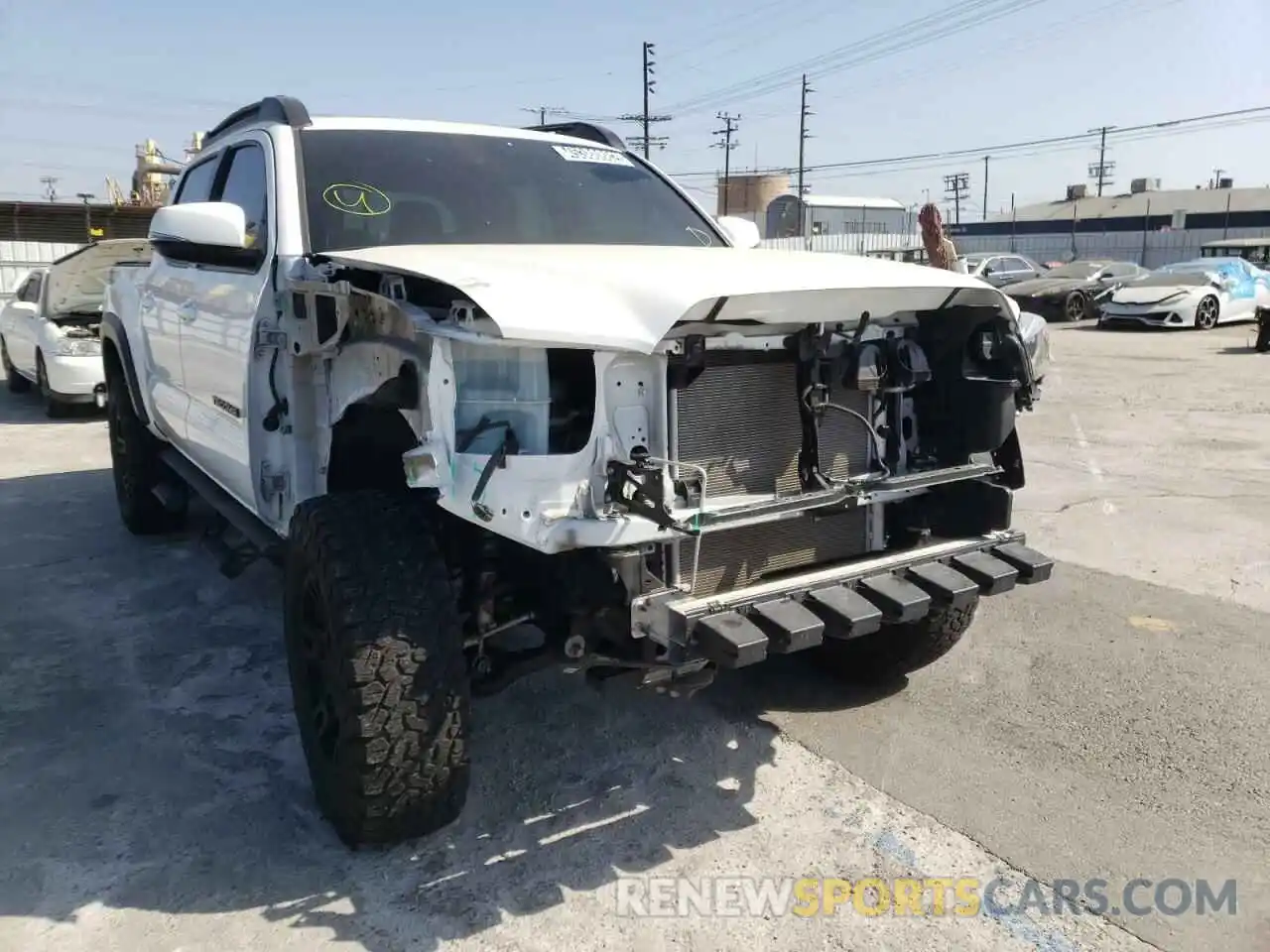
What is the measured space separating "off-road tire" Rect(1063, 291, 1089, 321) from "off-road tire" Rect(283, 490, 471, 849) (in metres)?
21.7

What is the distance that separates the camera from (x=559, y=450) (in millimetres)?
2633

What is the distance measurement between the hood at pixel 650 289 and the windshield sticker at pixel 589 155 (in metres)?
1.21

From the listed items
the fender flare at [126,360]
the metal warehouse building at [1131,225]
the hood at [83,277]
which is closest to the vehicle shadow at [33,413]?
the hood at [83,277]

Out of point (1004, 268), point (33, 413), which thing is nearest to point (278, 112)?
point (33, 413)

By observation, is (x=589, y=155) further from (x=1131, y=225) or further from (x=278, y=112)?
(x=1131, y=225)

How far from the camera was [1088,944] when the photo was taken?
8.45ft

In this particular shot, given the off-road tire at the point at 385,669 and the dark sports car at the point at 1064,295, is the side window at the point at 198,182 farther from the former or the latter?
the dark sports car at the point at 1064,295

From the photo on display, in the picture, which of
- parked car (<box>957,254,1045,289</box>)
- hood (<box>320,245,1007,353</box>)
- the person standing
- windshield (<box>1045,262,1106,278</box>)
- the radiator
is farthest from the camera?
windshield (<box>1045,262,1106,278</box>)

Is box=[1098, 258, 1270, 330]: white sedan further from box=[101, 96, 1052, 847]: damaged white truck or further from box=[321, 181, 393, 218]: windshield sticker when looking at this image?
box=[321, 181, 393, 218]: windshield sticker

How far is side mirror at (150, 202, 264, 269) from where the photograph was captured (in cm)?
347

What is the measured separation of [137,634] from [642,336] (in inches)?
133

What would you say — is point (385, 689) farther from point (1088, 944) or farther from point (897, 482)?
point (1088, 944)

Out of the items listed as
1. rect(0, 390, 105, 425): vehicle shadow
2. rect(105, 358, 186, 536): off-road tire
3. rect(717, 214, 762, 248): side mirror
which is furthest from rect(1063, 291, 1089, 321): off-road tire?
rect(105, 358, 186, 536): off-road tire

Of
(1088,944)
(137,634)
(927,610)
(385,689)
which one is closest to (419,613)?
(385,689)
